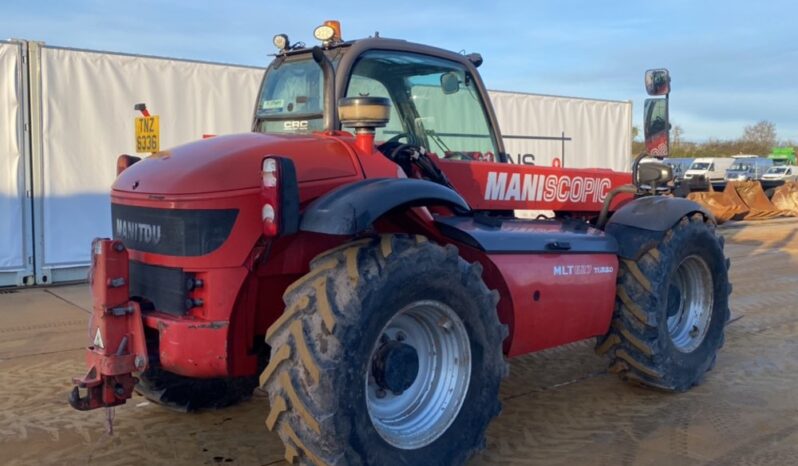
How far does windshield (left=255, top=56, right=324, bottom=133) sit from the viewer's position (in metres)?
4.39

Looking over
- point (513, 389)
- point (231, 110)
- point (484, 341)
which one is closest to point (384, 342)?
point (484, 341)

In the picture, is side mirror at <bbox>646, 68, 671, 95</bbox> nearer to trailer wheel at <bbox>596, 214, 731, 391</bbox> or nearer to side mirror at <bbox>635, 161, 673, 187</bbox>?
side mirror at <bbox>635, 161, 673, 187</bbox>

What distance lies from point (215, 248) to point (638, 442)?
254 cm

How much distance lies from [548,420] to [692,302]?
5.68 ft

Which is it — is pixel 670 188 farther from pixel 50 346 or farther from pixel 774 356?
pixel 50 346

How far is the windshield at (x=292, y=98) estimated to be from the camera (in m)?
4.39

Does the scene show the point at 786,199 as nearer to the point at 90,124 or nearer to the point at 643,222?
the point at 90,124

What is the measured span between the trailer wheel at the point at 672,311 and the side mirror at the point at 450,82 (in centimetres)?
146

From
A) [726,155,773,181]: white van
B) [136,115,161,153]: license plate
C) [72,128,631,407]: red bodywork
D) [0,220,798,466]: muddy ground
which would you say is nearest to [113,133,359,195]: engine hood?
[72,128,631,407]: red bodywork

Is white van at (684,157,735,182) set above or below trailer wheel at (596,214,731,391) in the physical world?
above

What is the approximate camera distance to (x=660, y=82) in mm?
5004

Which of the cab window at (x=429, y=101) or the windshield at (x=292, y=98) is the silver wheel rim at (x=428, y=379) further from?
the windshield at (x=292, y=98)

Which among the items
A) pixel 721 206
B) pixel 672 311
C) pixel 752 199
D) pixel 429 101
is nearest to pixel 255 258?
pixel 429 101

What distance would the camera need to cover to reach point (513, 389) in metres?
5.24
